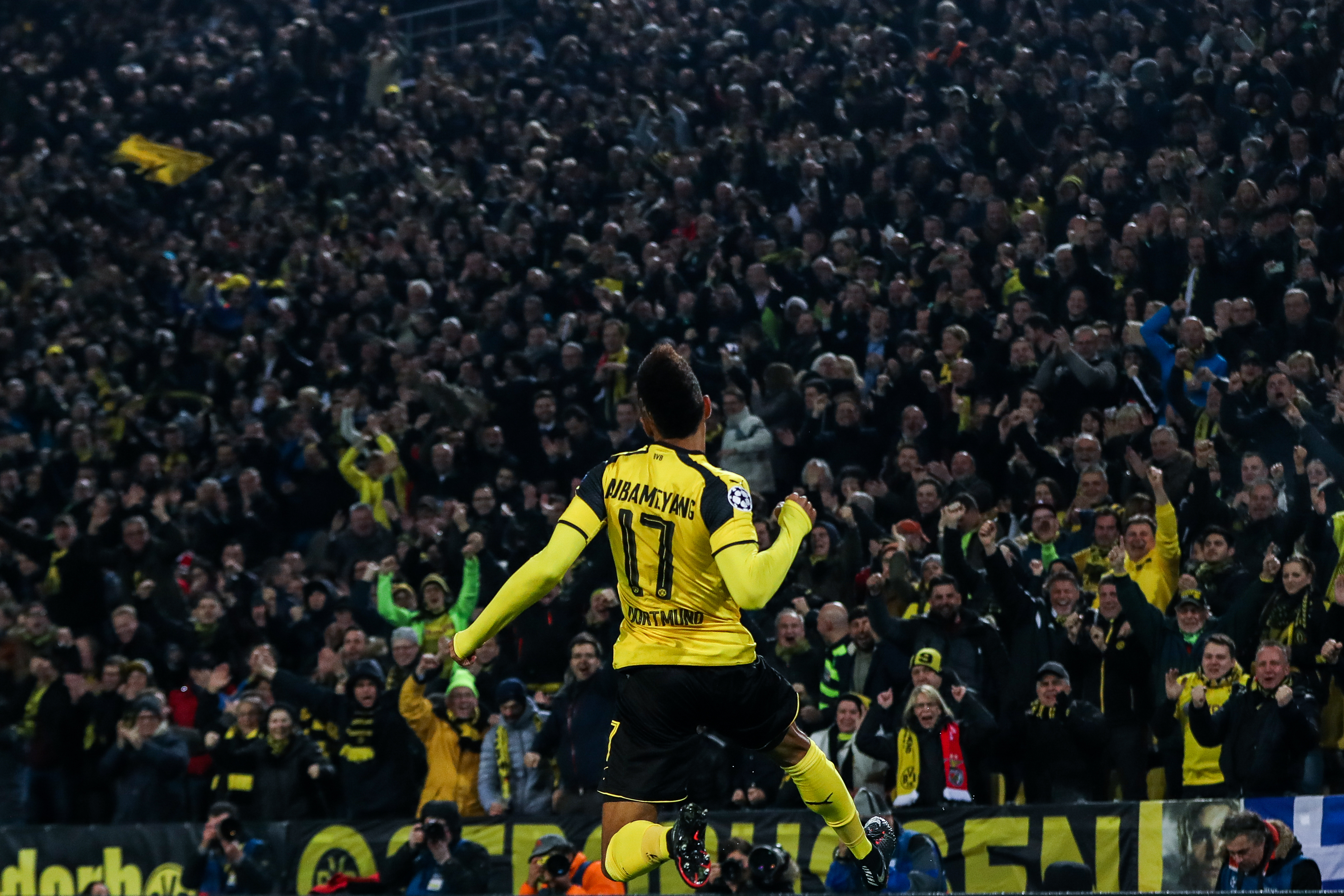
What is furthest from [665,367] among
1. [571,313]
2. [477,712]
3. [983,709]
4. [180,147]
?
[180,147]

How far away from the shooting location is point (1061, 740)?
1097 centimetres

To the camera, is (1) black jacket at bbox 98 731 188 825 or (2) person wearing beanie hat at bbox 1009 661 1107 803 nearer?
(2) person wearing beanie hat at bbox 1009 661 1107 803

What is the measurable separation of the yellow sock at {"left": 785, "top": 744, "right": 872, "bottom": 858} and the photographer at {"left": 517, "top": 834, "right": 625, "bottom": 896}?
4073 millimetres

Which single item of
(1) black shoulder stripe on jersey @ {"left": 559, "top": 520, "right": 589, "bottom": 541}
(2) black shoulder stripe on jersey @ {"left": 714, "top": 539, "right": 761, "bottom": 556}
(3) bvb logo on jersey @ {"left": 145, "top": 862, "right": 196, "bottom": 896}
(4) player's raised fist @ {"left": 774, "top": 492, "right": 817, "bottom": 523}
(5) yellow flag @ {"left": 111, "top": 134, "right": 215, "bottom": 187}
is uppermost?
(5) yellow flag @ {"left": 111, "top": 134, "right": 215, "bottom": 187}

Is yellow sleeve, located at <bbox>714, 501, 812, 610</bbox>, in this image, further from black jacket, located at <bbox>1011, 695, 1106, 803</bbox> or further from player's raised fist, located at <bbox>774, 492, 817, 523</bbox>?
black jacket, located at <bbox>1011, 695, 1106, 803</bbox>

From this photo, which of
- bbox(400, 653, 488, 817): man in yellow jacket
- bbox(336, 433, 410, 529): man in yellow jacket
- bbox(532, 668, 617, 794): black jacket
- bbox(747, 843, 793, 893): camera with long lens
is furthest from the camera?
bbox(336, 433, 410, 529): man in yellow jacket

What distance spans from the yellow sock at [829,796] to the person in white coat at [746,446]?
25.5ft

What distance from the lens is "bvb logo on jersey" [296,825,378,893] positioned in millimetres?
12539

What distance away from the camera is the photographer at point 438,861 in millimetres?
11773

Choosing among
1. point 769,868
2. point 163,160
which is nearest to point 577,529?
point 769,868

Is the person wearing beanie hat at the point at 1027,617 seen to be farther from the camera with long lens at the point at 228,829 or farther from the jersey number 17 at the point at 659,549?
the camera with long lens at the point at 228,829

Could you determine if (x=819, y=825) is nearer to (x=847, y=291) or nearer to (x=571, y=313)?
(x=847, y=291)

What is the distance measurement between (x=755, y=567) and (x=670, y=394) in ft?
2.45

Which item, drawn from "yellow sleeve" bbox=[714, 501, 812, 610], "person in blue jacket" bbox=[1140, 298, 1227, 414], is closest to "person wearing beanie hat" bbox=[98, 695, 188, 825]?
"person in blue jacket" bbox=[1140, 298, 1227, 414]
